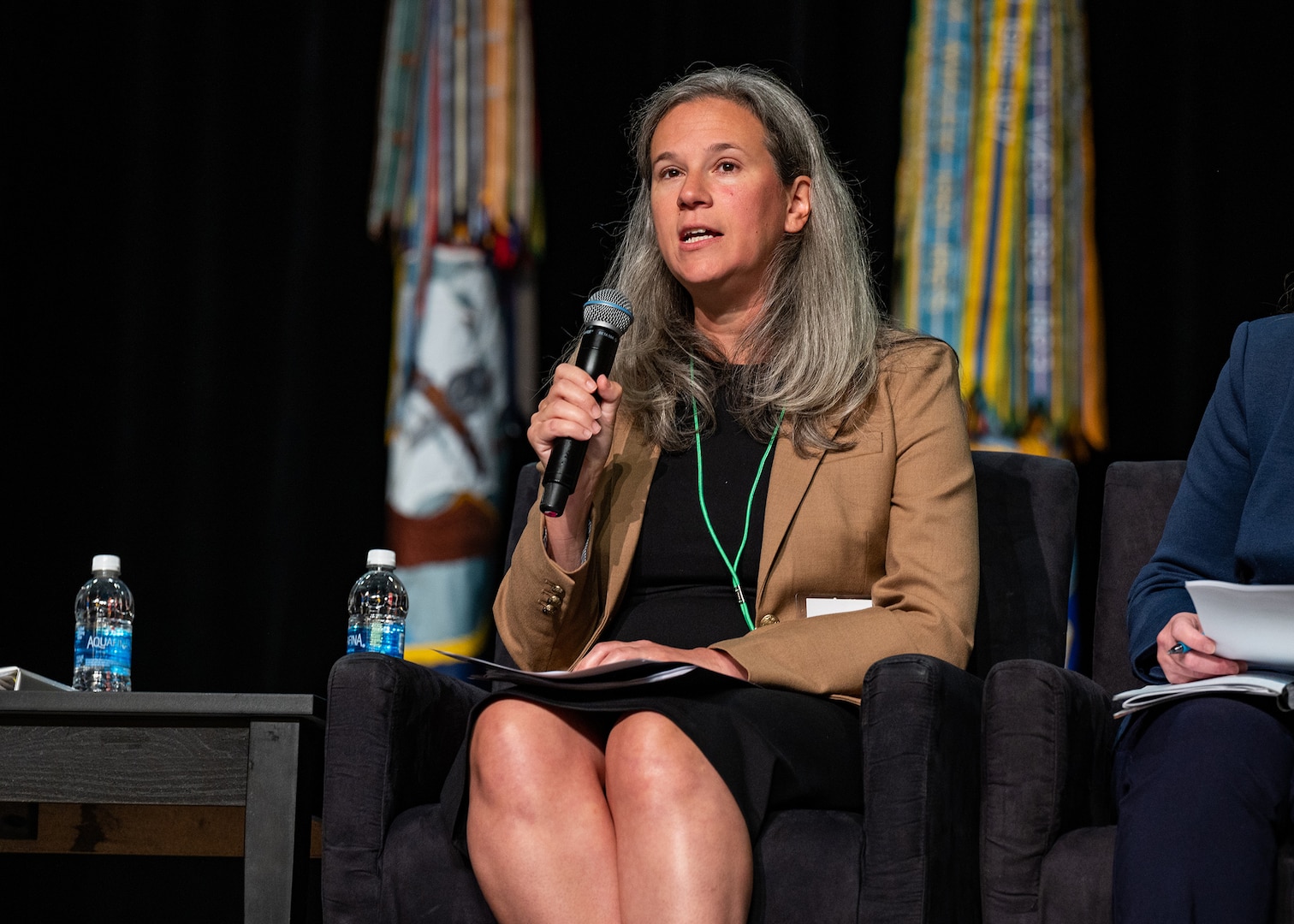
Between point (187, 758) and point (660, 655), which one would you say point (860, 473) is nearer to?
point (660, 655)

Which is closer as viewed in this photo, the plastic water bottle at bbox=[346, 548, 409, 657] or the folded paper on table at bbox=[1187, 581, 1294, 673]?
the folded paper on table at bbox=[1187, 581, 1294, 673]

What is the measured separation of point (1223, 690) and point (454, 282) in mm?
1813

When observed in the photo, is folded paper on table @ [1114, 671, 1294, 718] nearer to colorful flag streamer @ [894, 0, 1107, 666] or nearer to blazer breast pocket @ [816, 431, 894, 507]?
blazer breast pocket @ [816, 431, 894, 507]

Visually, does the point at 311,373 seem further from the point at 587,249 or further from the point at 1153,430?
the point at 1153,430

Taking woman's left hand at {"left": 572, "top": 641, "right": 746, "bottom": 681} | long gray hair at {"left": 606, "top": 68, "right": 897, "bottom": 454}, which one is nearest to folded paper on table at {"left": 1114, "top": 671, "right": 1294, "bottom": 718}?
woman's left hand at {"left": 572, "top": 641, "right": 746, "bottom": 681}

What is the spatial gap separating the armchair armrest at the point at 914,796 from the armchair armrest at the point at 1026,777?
1.3 inches

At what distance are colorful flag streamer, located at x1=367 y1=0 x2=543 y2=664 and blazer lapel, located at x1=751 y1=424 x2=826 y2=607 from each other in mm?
1065

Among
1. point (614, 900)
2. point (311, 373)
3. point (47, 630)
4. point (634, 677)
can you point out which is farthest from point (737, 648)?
point (47, 630)

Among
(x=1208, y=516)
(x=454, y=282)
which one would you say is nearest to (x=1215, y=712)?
(x=1208, y=516)

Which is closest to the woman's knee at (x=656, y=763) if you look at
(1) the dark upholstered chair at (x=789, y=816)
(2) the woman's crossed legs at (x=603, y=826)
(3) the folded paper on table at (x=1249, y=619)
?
(2) the woman's crossed legs at (x=603, y=826)

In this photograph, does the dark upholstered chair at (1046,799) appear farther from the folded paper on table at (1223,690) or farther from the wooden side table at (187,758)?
the wooden side table at (187,758)

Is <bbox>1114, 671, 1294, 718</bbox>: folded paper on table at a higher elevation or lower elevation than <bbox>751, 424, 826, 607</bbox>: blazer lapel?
lower

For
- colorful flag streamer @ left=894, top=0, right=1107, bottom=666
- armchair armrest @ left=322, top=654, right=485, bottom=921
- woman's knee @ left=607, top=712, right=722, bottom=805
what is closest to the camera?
woman's knee @ left=607, top=712, right=722, bottom=805

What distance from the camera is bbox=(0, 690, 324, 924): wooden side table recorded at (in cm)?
159
